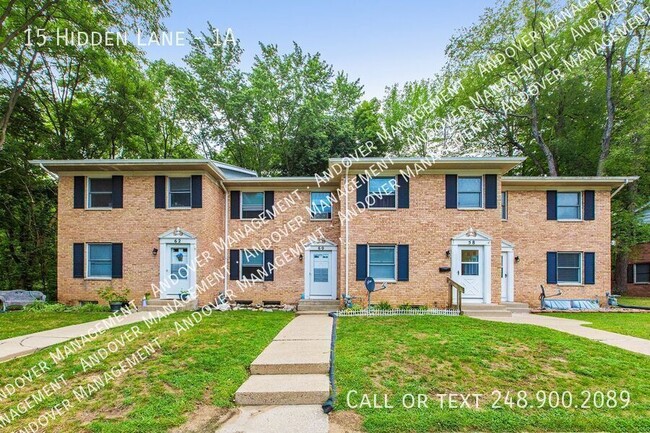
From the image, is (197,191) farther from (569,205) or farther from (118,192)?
(569,205)

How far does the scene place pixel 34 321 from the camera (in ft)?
26.9

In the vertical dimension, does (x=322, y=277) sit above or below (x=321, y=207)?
below

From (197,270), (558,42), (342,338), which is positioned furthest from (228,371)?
(558,42)

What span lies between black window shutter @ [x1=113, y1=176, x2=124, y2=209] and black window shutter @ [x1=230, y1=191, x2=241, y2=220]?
12.3 ft

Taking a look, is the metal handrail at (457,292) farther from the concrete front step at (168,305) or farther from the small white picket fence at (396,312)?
the concrete front step at (168,305)

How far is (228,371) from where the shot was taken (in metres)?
4.68

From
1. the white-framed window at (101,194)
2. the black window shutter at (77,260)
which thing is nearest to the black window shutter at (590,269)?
the white-framed window at (101,194)

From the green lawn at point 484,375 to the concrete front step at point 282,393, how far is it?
294mm

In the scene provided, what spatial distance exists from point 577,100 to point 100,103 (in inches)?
1041

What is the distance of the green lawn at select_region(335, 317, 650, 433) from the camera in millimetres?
3566

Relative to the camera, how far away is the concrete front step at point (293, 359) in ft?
15.6

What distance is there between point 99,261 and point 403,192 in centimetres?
1111

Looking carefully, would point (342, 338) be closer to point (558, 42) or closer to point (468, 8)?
point (468, 8)

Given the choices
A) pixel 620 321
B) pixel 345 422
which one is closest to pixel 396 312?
pixel 345 422
